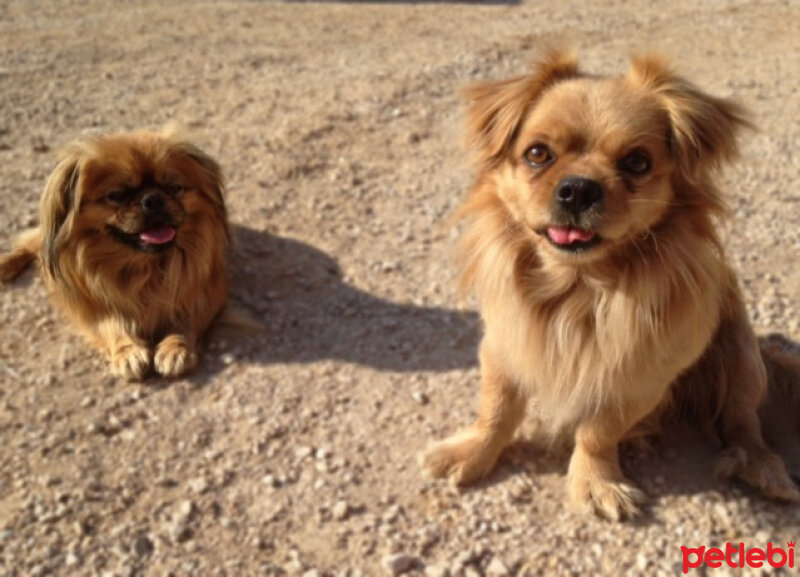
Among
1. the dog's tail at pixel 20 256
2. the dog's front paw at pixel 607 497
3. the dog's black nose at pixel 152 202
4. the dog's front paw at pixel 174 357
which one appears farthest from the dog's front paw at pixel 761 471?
the dog's tail at pixel 20 256

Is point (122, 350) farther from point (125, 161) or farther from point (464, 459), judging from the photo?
point (464, 459)

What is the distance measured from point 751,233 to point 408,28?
4678 millimetres

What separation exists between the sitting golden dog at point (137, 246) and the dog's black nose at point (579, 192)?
2033mm

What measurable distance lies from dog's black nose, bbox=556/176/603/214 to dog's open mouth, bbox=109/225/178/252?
6.71 feet

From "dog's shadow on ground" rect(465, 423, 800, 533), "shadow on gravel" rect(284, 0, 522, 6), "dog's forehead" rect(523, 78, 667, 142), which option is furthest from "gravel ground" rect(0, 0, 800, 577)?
"shadow on gravel" rect(284, 0, 522, 6)

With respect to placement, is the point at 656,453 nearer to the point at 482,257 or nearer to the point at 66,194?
the point at 482,257

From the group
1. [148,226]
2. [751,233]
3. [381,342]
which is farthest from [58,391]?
[751,233]

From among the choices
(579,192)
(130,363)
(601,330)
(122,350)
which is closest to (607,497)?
(601,330)

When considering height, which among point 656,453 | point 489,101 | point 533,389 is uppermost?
point 489,101

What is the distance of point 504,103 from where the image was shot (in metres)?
2.45

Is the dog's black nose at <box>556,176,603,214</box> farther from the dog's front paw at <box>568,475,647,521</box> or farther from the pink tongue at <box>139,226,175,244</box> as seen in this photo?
the pink tongue at <box>139,226,175,244</box>

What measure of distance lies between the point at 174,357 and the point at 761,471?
257cm

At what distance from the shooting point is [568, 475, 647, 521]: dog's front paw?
8.41ft

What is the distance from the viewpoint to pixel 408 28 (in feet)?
24.9
